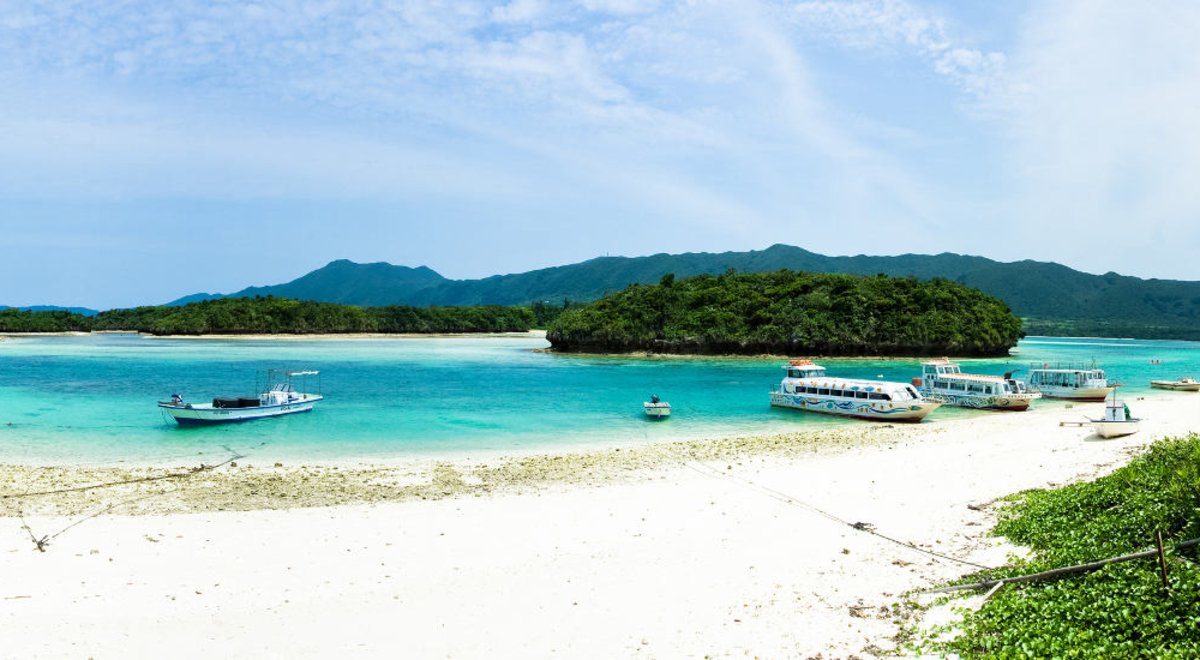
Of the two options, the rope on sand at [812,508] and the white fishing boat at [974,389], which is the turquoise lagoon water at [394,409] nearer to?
the white fishing boat at [974,389]

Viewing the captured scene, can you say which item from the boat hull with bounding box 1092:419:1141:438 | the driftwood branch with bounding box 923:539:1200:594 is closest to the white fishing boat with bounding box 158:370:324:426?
the driftwood branch with bounding box 923:539:1200:594

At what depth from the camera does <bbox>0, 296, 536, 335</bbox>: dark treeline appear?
14800 centimetres

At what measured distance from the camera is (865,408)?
1305 inches

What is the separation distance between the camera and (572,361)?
81812mm

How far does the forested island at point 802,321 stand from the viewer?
8919 cm

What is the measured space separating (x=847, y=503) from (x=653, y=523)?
4641 millimetres

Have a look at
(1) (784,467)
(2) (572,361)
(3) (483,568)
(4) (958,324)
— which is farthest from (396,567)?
(4) (958,324)

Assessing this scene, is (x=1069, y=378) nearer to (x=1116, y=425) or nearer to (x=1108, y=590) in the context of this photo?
(x=1116, y=425)

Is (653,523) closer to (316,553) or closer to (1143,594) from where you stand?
(316,553)

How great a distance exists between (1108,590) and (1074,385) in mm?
42147

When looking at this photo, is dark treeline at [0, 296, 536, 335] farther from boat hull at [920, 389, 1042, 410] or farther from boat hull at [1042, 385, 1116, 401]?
boat hull at [1042, 385, 1116, 401]

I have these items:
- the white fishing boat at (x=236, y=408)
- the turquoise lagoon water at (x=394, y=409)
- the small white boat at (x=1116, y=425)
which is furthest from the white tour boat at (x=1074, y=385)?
the white fishing boat at (x=236, y=408)

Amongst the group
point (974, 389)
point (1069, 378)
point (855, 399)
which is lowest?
point (855, 399)

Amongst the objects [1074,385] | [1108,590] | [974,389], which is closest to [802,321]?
[1074,385]
